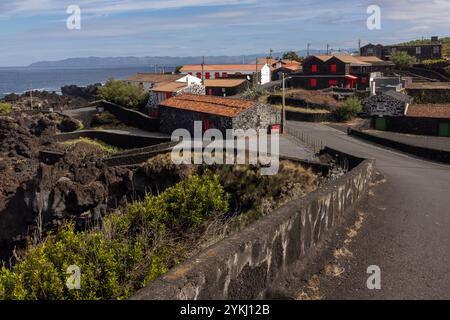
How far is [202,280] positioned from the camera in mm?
5480

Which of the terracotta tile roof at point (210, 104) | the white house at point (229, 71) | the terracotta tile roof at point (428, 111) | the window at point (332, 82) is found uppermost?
the white house at point (229, 71)

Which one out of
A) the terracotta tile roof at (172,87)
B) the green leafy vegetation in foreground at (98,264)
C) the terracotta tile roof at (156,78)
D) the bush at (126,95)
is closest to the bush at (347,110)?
the terracotta tile roof at (172,87)

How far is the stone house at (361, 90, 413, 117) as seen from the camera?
45281 millimetres

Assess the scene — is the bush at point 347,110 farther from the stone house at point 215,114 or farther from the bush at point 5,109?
the bush at point 5,109

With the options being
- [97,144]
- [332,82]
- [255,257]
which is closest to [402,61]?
[332,82]

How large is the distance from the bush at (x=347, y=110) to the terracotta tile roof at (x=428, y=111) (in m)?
6.90

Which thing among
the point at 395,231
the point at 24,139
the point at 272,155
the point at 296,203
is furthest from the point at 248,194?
the point at 24,139

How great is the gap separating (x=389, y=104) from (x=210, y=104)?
736 inches

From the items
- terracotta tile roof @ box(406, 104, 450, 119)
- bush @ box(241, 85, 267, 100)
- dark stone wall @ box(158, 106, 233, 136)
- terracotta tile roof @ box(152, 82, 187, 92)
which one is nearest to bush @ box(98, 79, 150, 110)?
terracotta tile roof @ box(152, 82, 187, 92)

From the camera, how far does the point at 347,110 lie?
1922 inches

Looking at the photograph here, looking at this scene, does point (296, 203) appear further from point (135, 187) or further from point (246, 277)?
point (135, 187)

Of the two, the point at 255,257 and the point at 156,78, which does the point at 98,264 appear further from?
the point at 156,78

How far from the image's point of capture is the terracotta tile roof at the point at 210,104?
37.9m

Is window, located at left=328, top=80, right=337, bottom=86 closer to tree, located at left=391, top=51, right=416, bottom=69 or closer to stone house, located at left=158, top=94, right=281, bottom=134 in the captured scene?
tree, located at left=391, top=51, right=416, bottom=69
